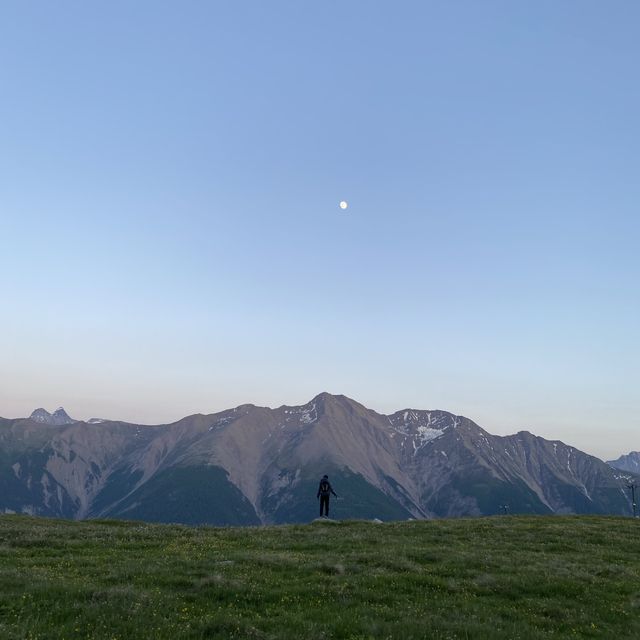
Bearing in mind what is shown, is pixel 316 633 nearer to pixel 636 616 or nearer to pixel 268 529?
pixel 636 616

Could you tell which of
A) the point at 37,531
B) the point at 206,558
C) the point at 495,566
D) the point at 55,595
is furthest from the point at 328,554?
the point at 37,531

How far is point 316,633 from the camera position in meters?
14.7

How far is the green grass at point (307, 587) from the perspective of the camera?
15172mm

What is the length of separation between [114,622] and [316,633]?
5.60 meters

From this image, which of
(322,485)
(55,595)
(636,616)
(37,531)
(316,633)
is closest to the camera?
(316,633)

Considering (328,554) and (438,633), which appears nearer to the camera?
(438,633)

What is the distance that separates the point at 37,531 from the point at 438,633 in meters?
28.0

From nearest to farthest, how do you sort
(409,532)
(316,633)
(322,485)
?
(316,633) → (409,532) → (322,485)

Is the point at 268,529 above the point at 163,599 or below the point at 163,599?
below

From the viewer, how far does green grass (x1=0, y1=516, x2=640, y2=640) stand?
1517cm

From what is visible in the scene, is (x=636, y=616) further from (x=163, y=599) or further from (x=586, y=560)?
(x=163, y=599)

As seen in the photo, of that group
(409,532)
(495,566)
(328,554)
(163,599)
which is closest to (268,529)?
(409,532)

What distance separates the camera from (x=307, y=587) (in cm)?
1959

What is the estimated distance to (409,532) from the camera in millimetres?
39812
